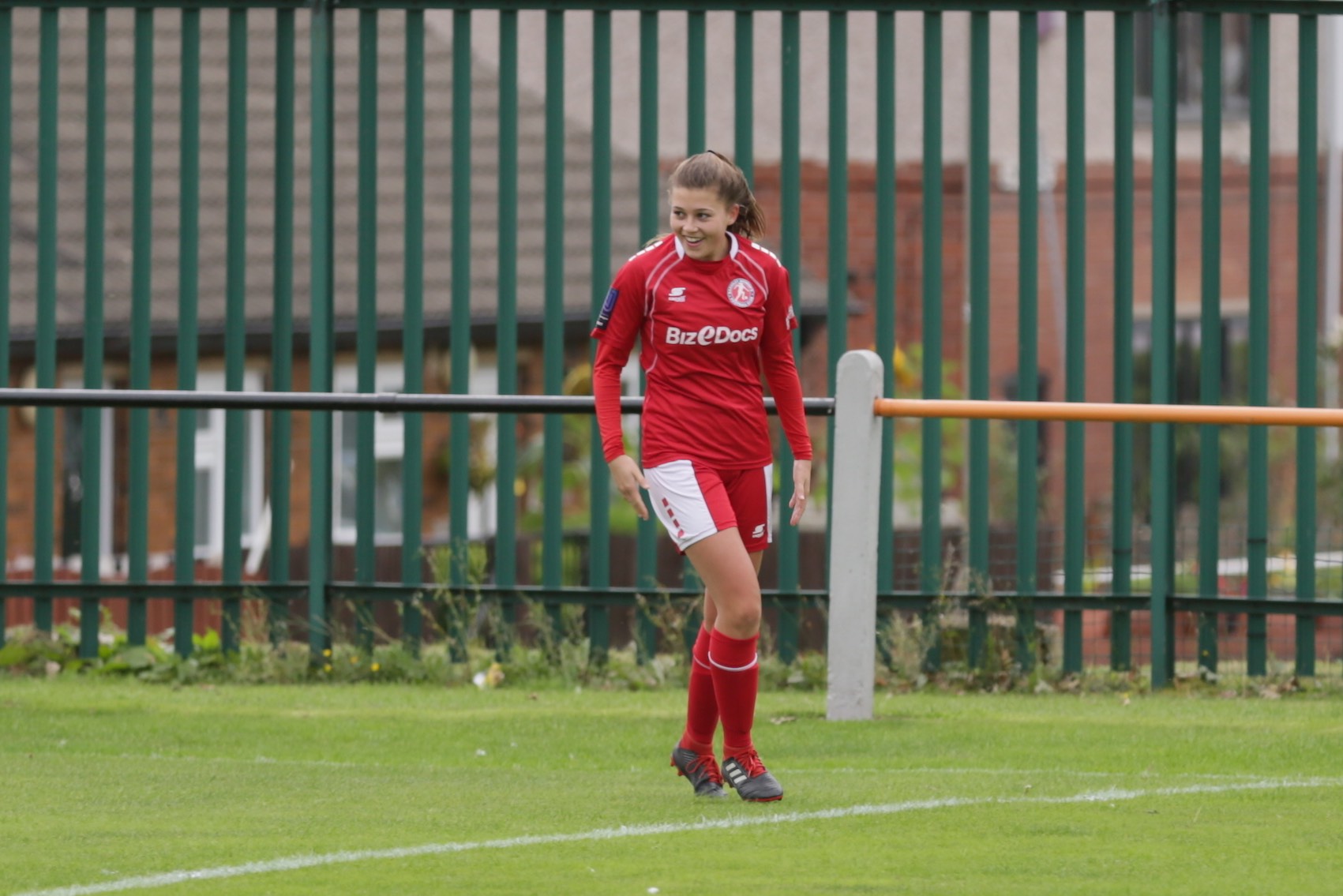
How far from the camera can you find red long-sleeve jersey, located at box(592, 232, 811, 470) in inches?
201

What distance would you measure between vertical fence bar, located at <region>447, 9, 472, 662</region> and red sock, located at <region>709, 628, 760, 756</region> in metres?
3.09

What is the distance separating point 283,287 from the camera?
27.7 ft

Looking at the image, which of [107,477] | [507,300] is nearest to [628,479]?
[507,300]

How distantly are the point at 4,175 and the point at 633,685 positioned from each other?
327 centimetres

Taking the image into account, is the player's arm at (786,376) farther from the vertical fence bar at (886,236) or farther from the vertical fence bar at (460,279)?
the vertical fence bar at (460,279)

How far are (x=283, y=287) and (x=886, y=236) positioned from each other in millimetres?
2410

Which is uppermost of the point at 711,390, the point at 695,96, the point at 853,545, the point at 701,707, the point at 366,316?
the point at 695,96

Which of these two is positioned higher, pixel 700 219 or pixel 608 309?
pixel 700 219

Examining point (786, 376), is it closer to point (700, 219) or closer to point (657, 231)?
point (700, 219)

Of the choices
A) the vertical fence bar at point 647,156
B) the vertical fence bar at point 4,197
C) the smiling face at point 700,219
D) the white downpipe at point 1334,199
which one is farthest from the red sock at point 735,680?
the white downpipe at point 1334,199

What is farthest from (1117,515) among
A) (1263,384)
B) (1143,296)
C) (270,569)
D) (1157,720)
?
(1143,296)

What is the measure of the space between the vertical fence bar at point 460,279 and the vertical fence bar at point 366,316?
113 mm

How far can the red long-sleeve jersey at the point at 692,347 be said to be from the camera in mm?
5113

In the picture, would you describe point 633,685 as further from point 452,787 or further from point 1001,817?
point 1001,817
